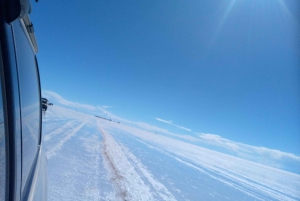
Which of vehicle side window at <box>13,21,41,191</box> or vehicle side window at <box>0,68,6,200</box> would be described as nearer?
vehicle side window at <box>0,68,6,200</box>

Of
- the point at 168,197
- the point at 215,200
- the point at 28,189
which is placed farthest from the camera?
the point at 215,200

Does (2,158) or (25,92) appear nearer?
(2,158)

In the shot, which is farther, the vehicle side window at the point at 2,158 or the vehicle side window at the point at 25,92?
the vehicle side window at the point at 25,92

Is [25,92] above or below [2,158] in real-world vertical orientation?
above

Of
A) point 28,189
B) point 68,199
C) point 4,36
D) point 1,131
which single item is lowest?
point 68,199

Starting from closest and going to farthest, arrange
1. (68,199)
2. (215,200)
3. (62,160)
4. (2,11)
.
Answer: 1. (2,11)
2. (68,199)
3. (62,160)
4. (215,200)

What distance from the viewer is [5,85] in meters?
0.72

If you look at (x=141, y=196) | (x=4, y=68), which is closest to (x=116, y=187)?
(x=141, y=196)

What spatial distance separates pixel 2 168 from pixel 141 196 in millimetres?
4160

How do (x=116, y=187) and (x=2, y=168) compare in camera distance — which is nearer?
(x=2, y=168)

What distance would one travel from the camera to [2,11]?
66cm

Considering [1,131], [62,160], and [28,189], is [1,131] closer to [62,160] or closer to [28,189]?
[28,189]

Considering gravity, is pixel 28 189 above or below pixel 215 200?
above

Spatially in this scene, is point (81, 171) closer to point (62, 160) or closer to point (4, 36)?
point (62, 160)
